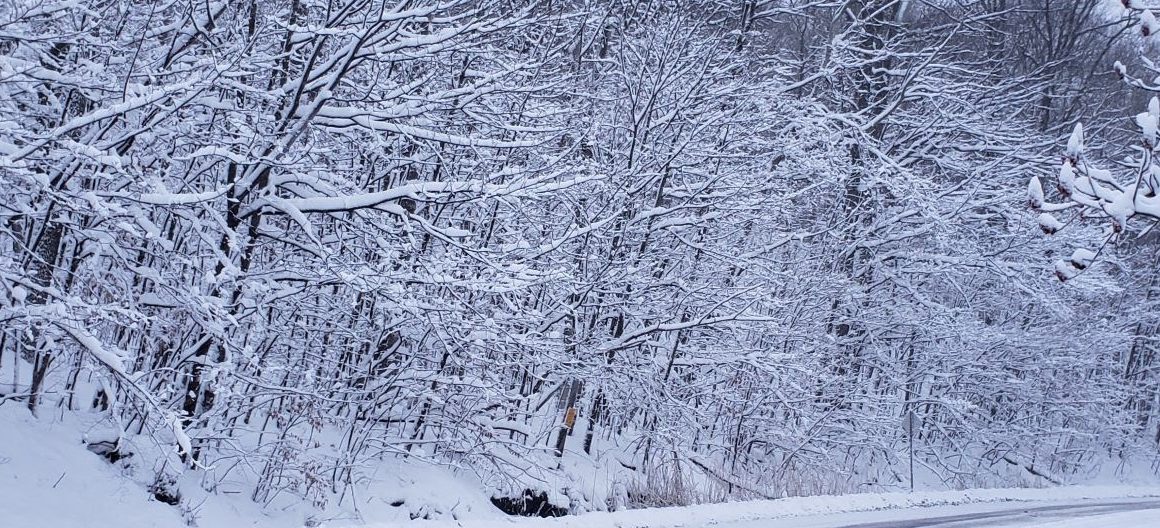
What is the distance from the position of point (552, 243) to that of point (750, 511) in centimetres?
362

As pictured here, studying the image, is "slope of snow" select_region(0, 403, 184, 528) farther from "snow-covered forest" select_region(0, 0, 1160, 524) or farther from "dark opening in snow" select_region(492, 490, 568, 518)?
"dark opening in snow" select_region(492, 490, 568, 518)

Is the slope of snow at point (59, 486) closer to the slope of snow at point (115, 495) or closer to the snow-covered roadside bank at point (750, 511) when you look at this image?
the slope of snow at point (115, 495)

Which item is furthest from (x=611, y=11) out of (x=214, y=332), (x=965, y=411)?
(x=965, y=411)

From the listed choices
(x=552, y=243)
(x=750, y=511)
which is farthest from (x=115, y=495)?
(x=750, y=511)

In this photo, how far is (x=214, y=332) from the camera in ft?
24.0

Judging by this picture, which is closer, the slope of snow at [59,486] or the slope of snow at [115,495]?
the slope of snow at [59,486]

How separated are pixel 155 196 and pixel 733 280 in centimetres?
1006

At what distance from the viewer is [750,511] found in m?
8.98

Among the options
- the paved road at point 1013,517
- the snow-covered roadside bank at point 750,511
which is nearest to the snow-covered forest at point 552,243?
the snow-covered roadside bank at point 750,511

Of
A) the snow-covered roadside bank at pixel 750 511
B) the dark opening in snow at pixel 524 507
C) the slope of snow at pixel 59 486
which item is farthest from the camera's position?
the dark opening in snow at pixel 524 507

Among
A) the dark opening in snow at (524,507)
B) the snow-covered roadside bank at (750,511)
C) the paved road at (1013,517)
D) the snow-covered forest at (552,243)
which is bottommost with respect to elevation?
the dark opening in snow at (524,507)

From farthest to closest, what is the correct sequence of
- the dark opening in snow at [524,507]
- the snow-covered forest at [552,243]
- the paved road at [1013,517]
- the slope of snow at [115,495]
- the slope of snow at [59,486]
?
the dark opening in snow at [524,507] → the paved road at [1013,517] → the snow-covered forest at [552,243] → the slope of snow at [115,495] → the slope of snow at [59,486]

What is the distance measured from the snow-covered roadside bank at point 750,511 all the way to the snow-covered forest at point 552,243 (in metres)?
0.92

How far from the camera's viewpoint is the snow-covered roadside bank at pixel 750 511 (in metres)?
7.41
